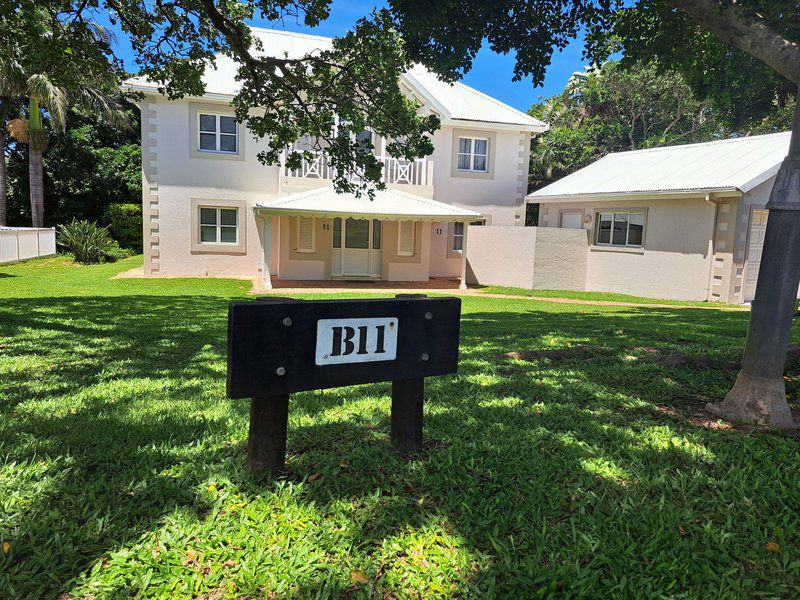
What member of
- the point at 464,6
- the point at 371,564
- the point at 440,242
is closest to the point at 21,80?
the point at 440,242

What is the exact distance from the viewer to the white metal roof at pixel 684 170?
14.5 meters

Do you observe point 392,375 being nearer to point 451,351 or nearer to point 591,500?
point 451,351

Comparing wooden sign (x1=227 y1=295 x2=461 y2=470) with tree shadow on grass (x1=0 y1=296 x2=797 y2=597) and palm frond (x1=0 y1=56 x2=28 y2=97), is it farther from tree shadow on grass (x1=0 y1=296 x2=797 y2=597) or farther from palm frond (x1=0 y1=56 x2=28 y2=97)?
palm frond (x1=0 y1=56 x2=28 y2=97)

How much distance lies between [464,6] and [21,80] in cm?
2482

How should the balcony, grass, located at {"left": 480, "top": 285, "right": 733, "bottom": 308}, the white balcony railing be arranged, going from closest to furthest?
1. grass, located at {"left": 480, "top": 285, "right": 733, "bottom": 308}
2. the balcony
3. the white balcony railing

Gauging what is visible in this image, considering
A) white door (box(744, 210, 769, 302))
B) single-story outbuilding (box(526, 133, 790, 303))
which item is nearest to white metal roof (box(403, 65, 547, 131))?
single-story outbuilding (box(526, 133, 790, 303))

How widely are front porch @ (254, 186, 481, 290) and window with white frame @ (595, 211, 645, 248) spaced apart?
4251 millimetres

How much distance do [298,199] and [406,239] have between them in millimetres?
4031

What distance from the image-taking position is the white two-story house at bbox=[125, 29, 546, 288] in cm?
1689

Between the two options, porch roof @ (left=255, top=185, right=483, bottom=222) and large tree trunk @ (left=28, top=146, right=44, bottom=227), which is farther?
large tree trunk @ (left=28, top=146, right=44, bottom=227)

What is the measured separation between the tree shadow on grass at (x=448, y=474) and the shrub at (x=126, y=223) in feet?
72.3

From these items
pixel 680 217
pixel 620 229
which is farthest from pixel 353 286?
pixel 680 217

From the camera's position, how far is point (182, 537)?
241 cm

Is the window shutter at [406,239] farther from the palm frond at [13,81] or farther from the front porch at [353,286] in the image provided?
the palm frond at [13,81]
